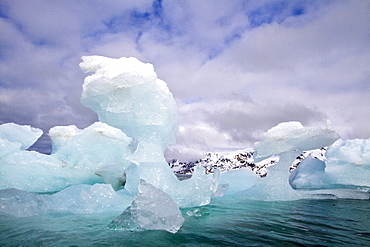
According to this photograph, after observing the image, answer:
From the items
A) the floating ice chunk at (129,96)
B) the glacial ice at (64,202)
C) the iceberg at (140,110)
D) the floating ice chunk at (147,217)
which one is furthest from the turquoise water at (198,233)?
the floating ice chunk at (129,96)

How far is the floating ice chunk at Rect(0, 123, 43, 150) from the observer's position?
10.5 m

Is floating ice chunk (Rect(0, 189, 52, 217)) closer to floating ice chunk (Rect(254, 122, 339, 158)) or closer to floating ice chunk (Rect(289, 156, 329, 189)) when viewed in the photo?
floating ice chunk (Rect(254, 122, 339, 158))

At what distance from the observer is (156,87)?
808 cm

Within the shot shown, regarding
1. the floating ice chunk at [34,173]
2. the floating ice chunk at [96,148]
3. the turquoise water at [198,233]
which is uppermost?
the floating ice chunk at [96,148]

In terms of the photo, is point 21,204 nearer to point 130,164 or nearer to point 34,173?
point 34,173

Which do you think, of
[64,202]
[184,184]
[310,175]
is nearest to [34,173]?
[64,202]

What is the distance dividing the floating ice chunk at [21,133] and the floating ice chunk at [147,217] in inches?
361

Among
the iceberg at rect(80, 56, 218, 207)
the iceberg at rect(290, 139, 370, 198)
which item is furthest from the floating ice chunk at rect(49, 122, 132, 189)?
the iceberg at rect(290, 139, 370, 198)

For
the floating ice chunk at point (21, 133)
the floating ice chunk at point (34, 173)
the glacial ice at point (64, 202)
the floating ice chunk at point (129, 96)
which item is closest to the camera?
the glacial ice at point (64, 202)

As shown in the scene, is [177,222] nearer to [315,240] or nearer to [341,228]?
[315,240]

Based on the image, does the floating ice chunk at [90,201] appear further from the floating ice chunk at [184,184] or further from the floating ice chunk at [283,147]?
the floating ice chunk at [283,147]

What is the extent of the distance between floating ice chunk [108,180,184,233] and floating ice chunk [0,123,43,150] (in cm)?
916

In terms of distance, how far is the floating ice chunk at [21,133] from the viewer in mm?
10469

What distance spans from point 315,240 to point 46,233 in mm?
4631
